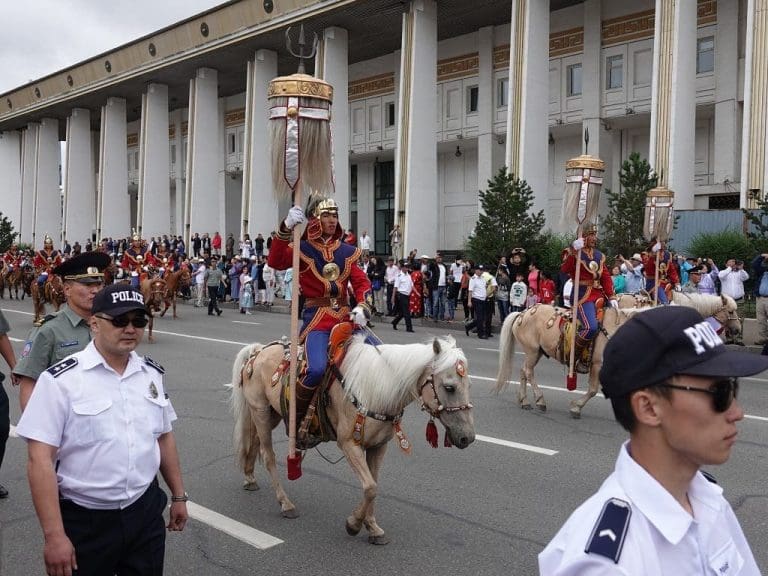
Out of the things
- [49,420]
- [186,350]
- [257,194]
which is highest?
[257,194]

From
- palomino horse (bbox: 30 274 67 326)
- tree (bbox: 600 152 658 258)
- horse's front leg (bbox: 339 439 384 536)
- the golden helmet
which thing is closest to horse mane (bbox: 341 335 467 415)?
horse's front leg (bbox: 339 439 384 536)

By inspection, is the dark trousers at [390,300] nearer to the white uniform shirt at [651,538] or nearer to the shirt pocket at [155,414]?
the shirt pocket at [155,414]

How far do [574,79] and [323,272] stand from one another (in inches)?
1172

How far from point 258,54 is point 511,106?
53.8ft

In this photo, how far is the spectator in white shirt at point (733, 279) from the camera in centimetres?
1806

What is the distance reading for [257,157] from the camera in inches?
1537

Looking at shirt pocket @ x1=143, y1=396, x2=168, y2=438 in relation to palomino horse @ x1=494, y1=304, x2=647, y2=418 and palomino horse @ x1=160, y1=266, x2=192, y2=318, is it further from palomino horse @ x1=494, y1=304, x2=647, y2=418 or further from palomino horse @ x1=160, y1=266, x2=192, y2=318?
palomino horse @ x1=160, y1=266, x2=192, y2=318

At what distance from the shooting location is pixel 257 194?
1529 inches

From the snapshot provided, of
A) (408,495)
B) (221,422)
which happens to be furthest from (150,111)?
(408,495)

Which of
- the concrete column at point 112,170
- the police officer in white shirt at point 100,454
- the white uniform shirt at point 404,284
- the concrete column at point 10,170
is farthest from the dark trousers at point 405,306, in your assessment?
the concrete column at point 10,170

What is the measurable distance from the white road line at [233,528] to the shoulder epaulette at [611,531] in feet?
13.1

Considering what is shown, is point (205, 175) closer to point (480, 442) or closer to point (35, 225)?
point (35, 225)

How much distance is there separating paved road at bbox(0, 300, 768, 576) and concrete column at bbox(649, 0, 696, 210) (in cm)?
1661

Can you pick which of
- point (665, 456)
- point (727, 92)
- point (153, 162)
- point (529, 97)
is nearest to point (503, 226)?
point (529, 97)
